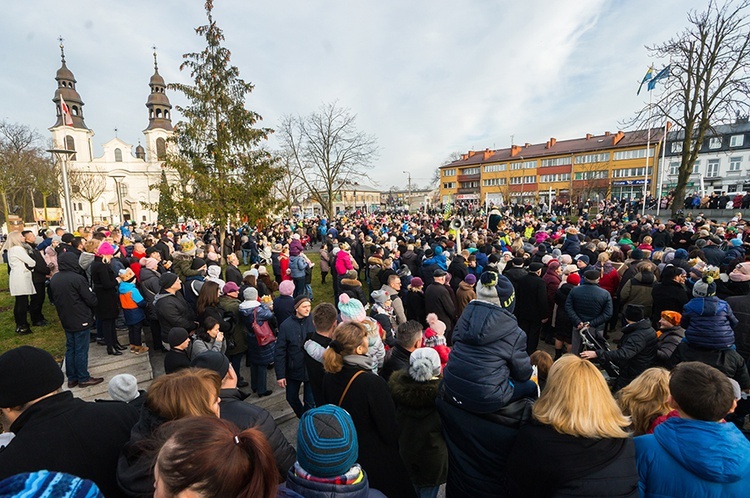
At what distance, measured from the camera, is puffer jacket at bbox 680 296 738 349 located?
3.41 m

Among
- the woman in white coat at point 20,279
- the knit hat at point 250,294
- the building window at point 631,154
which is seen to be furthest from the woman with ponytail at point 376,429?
the building window at point 631,154

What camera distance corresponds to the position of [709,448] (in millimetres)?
1776

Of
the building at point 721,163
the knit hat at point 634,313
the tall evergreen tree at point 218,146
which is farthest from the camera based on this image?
the building at point 721,163

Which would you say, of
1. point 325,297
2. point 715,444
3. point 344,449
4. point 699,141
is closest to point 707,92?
point 699,141

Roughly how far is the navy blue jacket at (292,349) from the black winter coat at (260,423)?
1965 mm

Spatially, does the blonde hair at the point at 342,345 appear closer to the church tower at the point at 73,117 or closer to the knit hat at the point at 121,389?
the knit hat at the point at 121,389

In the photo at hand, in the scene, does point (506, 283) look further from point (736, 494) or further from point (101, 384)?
point (101, 384)

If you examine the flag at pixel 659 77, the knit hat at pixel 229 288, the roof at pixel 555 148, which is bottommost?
the knit hat at pixel 229 288

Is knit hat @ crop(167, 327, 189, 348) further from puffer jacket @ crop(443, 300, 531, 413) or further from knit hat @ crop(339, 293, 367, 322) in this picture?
puffer jacket @ crop(443, 300, 531, 413)

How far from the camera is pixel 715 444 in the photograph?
178 centimetres

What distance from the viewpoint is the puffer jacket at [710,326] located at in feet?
11.2

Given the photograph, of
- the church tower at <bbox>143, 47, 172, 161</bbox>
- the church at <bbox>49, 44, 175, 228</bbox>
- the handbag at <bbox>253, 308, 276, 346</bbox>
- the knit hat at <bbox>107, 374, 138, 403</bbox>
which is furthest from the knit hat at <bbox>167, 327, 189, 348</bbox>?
the church tower at <bbox>143, 47, 172, 161</bbox>

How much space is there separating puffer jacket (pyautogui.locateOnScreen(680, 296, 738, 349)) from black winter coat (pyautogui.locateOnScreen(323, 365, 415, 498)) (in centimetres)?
321

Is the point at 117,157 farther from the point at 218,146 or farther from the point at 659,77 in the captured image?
the point at 659,77
